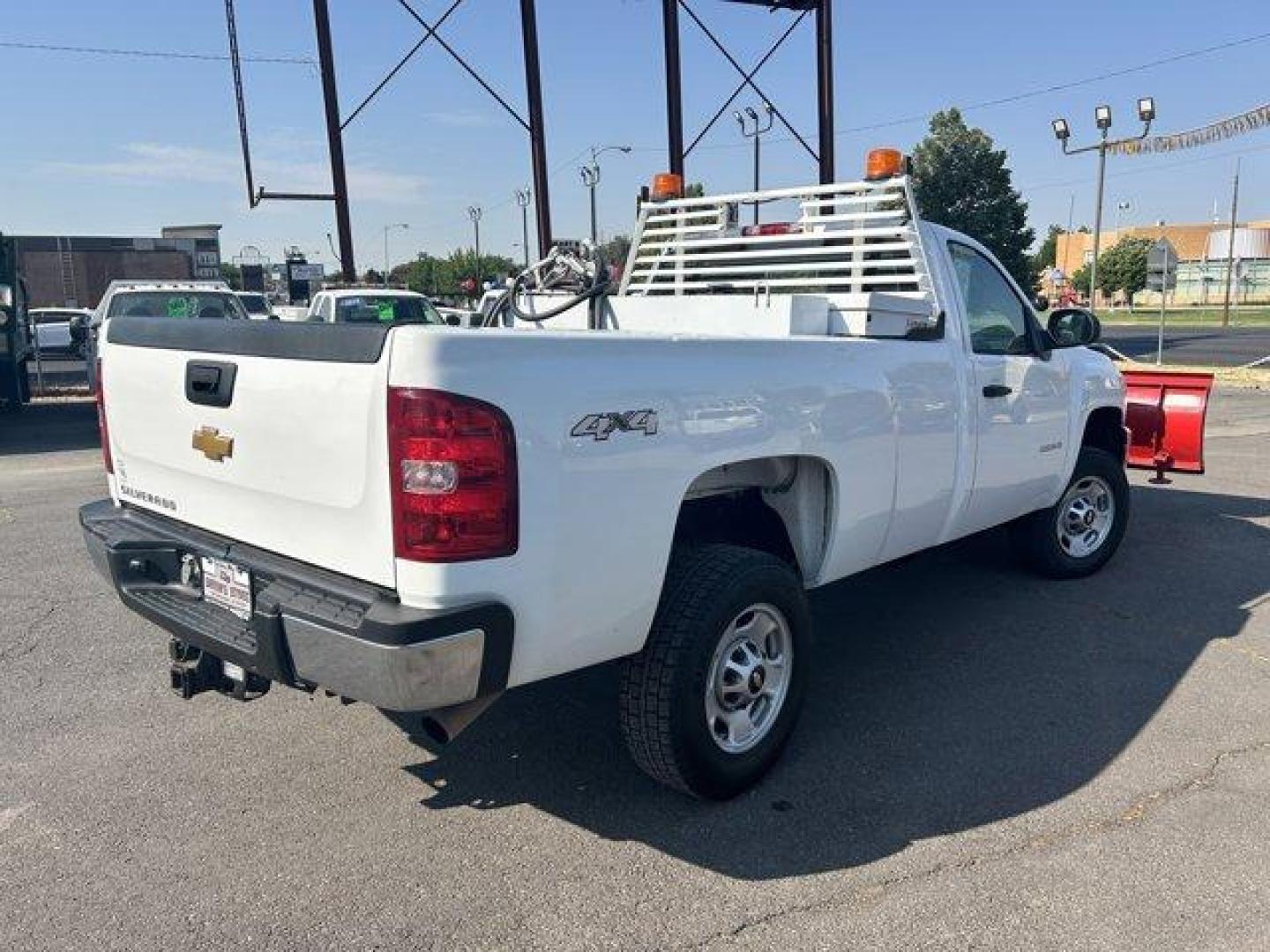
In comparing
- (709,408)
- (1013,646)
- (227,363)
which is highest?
(227,363)

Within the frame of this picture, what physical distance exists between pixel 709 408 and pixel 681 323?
1.79m

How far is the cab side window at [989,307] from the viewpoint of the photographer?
15.8 ft

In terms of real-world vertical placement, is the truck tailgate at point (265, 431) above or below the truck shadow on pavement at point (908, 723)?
above

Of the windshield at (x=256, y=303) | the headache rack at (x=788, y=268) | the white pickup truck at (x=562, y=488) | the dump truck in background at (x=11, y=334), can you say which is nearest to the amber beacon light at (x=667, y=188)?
the headache rack at (x=788, y=268)

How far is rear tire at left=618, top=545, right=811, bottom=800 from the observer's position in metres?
3.18

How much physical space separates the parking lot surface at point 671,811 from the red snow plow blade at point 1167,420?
94.8 inches

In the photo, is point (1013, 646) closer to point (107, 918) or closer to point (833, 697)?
point (833, 697)

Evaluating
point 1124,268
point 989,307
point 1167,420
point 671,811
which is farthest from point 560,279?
point 1124,268

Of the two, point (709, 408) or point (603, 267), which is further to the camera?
point (603, 267)

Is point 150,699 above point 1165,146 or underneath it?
underneath

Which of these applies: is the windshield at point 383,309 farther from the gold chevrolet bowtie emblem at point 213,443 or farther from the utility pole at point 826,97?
the gold chevrolet bowtie emblem at point 213,443

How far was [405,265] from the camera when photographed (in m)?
91.9

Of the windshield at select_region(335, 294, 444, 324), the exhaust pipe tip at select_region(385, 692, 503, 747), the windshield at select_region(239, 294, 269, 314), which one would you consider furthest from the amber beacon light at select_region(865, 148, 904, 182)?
the windshield at select_region(239, 294, 269, 314)

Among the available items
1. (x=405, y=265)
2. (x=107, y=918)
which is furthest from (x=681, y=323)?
(x=405, y=265)
